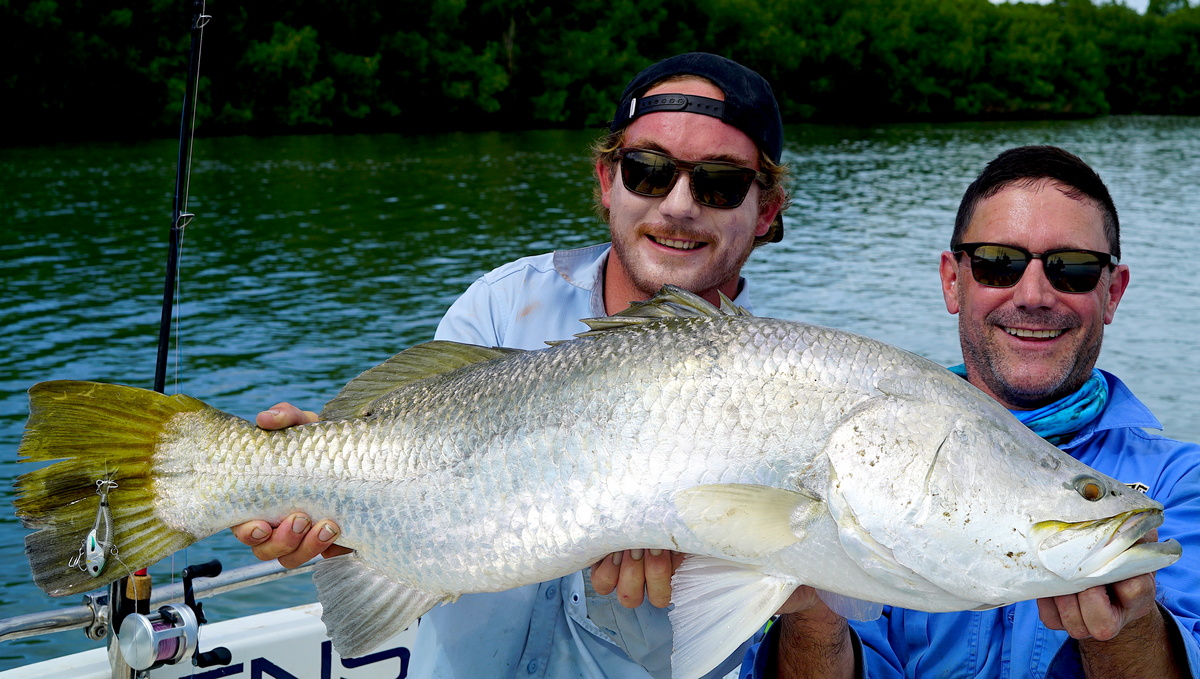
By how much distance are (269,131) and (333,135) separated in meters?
2.48

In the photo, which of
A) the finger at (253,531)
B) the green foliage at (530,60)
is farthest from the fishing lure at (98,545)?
the green foliage at (530,60)

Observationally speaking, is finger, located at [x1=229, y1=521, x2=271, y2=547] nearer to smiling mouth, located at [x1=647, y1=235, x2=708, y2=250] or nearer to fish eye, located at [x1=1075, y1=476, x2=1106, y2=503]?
smiling mouth, located at [x1=647, y1=235, x2=708, y2=250]

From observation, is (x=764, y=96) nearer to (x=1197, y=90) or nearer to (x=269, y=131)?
(x=269, y=131)

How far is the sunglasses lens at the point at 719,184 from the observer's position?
133 inches

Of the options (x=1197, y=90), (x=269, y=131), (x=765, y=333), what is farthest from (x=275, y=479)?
(x=1197, y=90)

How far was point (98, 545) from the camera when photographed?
2.47 m

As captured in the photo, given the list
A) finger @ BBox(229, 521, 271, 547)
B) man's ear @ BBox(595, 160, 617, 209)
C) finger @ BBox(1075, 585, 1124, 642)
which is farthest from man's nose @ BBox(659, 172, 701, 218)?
finger @ BBox(1075, 585, 1124, 642)

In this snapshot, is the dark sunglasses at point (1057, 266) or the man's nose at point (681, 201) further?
the man's nose at point (681, 201)

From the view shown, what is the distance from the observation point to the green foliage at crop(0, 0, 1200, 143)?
37.9 m

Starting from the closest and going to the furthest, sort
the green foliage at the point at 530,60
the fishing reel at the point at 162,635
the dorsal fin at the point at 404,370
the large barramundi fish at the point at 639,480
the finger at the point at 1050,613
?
1. the large barramundi fish at the point at 639,480
2. the finger at the point at 1050,613
3. the dorsal fin at the point at 404,370
4. the fishing reel at the point at 162,635
5. the green foliage at the point at 530,60

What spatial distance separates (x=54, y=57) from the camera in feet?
121

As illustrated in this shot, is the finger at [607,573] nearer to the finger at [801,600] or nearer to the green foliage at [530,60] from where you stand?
the finger at [801,600]

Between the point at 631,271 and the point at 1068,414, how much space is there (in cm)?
135

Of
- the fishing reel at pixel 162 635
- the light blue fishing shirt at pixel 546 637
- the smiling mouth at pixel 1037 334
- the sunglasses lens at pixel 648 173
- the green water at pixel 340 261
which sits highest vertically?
the sunglasses lens at pixel 648 173
